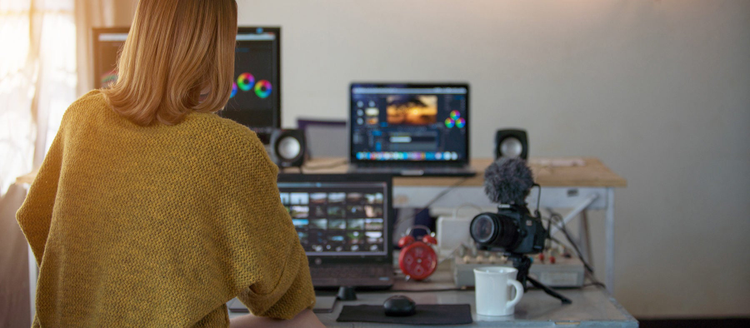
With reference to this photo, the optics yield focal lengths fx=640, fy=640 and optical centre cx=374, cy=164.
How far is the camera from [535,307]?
1.27 metres

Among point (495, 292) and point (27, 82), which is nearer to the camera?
point (495, 292)

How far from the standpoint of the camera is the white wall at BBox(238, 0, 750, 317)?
3.66 m

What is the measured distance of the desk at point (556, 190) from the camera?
213 centimetres

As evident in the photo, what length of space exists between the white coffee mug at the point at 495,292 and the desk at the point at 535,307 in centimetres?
2

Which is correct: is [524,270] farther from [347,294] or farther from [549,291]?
[347,294]

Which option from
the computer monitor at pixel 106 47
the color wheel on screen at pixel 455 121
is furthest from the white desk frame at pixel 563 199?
the computer monitor at pixel 106 47

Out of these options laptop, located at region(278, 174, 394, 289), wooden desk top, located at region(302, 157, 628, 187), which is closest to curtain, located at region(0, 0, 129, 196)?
wooden desk top, located at region(302, 157, 628, 187)

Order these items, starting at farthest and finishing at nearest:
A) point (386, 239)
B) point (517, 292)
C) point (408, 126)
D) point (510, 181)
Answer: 1. point (408, 126)
2. point (386, 239)
3. point (510, 181)
4. point (517, 292)

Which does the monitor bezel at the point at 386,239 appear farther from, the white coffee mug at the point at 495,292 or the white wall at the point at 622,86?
the white wall at the point at 622,86

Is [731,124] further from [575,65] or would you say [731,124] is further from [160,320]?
[160,320]

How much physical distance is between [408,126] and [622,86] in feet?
6.33

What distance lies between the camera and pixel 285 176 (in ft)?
5.00

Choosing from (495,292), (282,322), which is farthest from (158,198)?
(495,292)

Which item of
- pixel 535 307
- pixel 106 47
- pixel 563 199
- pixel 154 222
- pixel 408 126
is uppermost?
pixel 106 47
